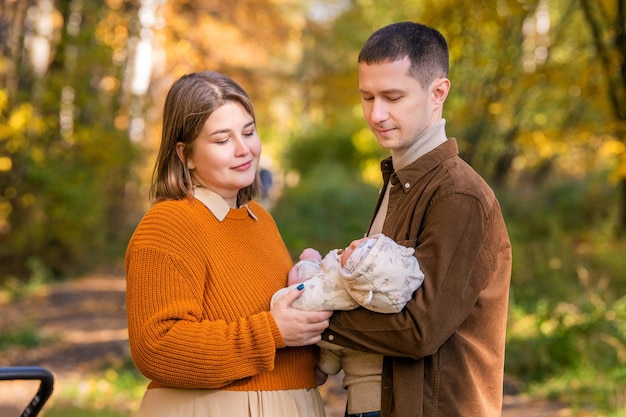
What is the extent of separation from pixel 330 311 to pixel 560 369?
16.1 feet

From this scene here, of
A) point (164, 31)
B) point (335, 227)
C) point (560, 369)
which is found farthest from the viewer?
point (335, 227)

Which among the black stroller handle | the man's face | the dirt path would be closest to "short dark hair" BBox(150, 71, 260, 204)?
the man's face

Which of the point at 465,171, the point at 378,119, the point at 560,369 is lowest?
the point at 560,369

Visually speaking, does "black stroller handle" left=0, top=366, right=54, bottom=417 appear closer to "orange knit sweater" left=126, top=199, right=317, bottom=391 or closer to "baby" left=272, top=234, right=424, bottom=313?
"orange knit sweater" left=126, top=199, right=317, bottom=391

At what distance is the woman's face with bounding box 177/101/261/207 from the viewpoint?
269 centimetres

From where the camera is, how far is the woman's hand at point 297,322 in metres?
2.54

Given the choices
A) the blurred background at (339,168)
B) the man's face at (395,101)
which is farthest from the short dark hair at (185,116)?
the blurred background at (339,168)

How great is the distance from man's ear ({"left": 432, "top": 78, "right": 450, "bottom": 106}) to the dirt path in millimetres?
3935

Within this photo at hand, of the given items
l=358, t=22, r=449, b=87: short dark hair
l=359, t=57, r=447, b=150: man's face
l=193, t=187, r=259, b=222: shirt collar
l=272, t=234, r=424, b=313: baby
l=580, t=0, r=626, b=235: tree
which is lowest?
l=272, t=234, r=424, b=313: baby

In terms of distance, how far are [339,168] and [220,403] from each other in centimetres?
1862

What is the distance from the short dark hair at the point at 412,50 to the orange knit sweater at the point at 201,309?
72 centimetres

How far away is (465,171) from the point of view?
8.36 feet

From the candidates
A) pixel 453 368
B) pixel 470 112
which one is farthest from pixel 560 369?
pixel 453 368

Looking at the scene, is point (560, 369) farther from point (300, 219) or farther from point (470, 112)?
point (300, 219)
